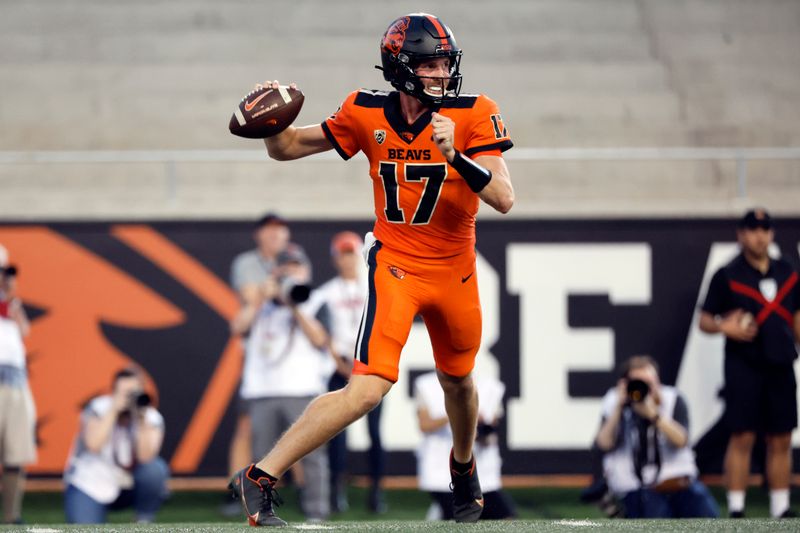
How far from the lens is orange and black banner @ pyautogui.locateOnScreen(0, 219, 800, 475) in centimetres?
852

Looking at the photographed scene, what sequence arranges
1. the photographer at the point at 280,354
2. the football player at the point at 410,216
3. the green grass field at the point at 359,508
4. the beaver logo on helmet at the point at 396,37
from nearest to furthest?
the football player at the point at 410,216 < the beaver logo on helmet at the point at 396,37 < the photographer at the point at 280,354 < the green grass field at the point at 359,508

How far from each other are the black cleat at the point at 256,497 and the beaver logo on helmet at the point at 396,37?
156 centimetres

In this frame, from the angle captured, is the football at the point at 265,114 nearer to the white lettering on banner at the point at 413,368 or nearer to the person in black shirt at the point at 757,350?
the person in black shirt at the point at 757,350

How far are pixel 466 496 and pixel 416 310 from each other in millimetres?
891

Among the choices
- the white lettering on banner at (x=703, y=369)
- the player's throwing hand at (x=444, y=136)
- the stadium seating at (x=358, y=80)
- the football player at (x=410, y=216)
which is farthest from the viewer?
the stadium seating at (x=358, y=80)

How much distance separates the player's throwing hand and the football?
Answer: 0.65m

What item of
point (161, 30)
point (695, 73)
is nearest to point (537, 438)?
point (695, 73)

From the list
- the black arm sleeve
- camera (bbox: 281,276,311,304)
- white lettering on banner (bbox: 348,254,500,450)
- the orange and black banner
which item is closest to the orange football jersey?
camera (bbox: 281,276,311,304)

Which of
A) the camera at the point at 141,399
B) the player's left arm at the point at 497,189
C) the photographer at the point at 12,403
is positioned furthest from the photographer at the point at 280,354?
the player's left arm at the point at 497,189

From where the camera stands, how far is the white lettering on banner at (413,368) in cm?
852

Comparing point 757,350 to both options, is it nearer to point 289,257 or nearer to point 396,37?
point 289,257

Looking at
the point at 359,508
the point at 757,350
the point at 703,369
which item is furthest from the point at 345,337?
the point at 757,350

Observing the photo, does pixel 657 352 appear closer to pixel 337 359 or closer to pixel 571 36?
pixel 337 359

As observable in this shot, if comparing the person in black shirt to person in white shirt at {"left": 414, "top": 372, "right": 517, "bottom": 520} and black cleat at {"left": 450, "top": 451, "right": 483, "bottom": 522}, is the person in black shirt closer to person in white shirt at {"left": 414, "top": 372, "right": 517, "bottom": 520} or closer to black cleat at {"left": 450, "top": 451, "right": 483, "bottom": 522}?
person in white shirt at {"left": 414, "top": 372, "right": 517, "bottom": 520}
